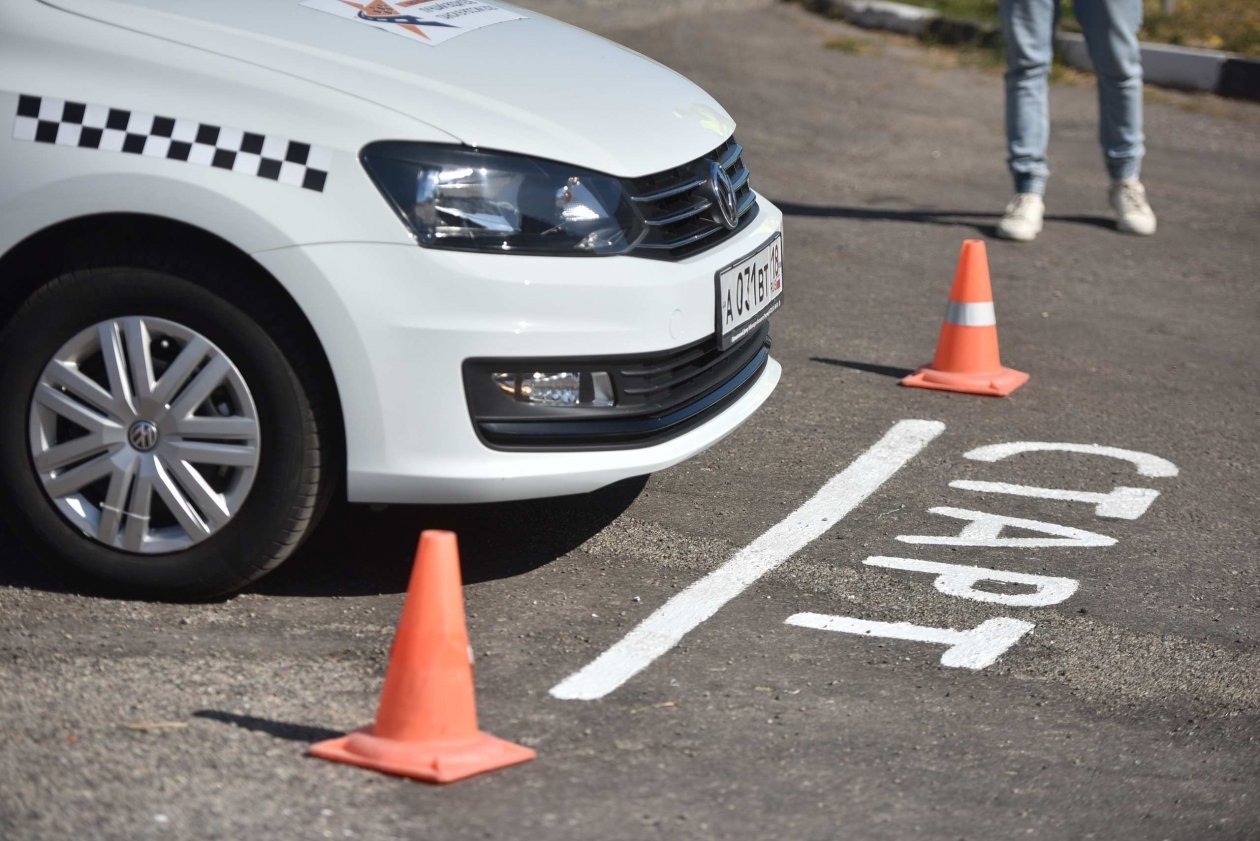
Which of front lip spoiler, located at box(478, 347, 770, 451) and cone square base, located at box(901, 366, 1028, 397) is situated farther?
cone square base, located at box(901, 366, 1028, 397)

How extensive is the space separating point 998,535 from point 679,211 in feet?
4.51

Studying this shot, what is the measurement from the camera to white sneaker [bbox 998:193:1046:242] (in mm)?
7906

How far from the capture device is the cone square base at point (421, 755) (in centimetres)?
306

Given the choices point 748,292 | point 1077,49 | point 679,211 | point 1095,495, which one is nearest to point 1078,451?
point 1095,495

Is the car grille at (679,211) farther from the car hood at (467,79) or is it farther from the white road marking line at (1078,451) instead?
the white road marking line at (1078,451)

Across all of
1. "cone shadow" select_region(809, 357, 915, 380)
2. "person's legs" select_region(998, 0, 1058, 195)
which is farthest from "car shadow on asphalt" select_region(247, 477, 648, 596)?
"person's legs" select_region(998, 0, 1058, 195)

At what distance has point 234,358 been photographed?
3.65 m

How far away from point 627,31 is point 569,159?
363 inches

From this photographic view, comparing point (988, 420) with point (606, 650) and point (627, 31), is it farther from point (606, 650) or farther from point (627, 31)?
point (627, 31)

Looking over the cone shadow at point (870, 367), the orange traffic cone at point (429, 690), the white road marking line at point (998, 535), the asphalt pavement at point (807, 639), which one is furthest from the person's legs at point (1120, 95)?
the orange traffic cone at point (429, 690)

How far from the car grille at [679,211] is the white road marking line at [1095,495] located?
1.24 meters

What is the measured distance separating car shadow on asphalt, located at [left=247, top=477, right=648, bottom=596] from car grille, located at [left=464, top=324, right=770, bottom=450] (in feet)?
1.89

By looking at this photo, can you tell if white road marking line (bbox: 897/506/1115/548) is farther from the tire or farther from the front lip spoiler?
the tire

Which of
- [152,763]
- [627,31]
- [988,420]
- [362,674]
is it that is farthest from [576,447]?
[627,31]
